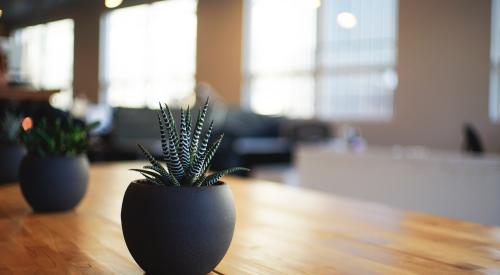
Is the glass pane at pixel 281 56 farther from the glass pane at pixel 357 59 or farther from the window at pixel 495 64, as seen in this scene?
the window at pixel 495 64

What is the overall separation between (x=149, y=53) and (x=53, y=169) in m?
10.4

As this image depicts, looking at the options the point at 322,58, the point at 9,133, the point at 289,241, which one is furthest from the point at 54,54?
the point at 289,241

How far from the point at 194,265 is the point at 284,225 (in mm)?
391

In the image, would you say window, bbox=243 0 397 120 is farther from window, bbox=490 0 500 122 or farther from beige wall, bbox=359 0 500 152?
window, bbox=490 0 500 122

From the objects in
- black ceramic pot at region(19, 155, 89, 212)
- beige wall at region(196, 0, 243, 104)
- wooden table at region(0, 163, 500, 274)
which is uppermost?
beige wall at region(196, 0, 243, 104)

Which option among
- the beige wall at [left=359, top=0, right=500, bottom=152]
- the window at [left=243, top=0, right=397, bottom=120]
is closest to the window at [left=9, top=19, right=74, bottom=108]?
the window at [left=243, top=0, right=397, bottom=120]

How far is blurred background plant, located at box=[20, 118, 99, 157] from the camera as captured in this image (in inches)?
42.4

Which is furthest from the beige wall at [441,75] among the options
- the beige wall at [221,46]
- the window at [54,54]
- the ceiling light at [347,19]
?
the window at [54,54]

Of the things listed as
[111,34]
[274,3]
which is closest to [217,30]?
Result: [274,3]

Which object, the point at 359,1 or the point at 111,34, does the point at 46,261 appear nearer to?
the point at 359,1

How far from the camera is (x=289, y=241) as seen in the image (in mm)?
856

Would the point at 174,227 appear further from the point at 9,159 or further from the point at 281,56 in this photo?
the point at 281,56

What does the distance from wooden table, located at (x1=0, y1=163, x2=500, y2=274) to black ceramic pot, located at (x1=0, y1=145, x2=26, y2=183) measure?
19cm

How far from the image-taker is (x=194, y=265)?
2.09ft
